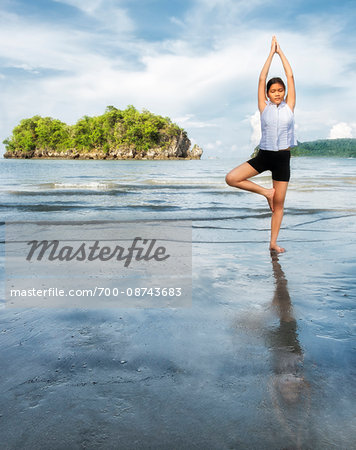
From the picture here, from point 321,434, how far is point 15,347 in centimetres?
163

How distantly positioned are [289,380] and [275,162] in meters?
3.27

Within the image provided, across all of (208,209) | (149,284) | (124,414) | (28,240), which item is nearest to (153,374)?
(124,414)

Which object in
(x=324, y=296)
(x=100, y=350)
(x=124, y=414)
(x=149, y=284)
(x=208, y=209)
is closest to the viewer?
(x=124, y=414)

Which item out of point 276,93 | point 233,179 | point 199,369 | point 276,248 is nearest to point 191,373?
point 199,369

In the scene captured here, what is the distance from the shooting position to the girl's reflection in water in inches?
62.6

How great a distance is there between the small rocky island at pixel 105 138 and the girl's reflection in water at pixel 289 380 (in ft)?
417

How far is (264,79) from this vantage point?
15.2ft

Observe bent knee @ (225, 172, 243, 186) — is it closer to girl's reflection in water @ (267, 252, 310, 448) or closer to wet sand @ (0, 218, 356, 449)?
wet sand @ (0, 218, 356, 449)

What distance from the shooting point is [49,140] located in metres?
136

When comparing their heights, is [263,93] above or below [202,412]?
above

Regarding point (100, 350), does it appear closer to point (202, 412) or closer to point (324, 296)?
point (202, 412)

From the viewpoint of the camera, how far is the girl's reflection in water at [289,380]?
1.59 meters

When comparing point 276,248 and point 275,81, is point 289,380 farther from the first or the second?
point 275,81

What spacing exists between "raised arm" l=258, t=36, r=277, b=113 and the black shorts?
52cm
